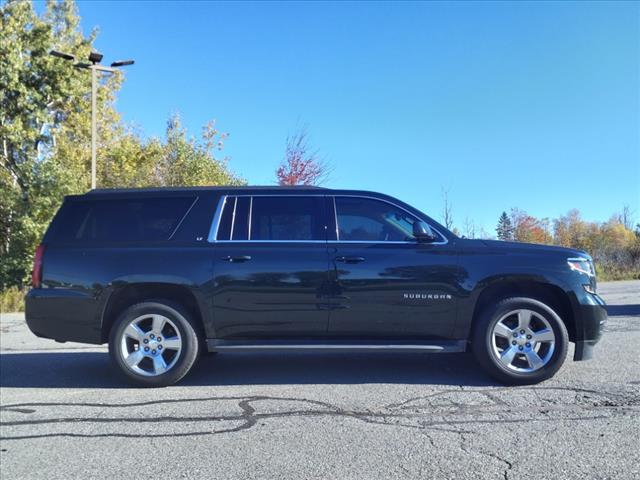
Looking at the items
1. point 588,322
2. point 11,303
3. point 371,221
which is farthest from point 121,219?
point 11,303

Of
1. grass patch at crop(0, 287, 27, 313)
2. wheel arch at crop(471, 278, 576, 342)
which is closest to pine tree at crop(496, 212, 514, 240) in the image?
wheel arch at crop(471, 278, 576, 342)

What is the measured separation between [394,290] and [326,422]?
59.7 inches

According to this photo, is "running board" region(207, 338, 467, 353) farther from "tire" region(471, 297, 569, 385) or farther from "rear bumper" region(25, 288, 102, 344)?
"rear bumper" region(25, 288, 102, 344)

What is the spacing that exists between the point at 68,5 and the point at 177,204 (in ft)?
84.1

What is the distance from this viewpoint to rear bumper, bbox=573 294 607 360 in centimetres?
516

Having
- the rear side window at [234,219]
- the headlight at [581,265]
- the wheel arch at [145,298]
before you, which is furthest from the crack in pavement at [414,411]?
the rear side window at [234,219]

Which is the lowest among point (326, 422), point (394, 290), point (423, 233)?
point (326, 422)

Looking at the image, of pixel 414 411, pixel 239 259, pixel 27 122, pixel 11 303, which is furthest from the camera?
pixel 27 122

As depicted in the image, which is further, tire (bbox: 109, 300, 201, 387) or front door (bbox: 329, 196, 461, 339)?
tire (bbox: 109, 300, 201, 387)

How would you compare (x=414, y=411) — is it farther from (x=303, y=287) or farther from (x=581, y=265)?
(x=581, y=265)

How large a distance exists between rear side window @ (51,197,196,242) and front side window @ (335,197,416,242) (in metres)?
1.60

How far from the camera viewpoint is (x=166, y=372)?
531 centimetres

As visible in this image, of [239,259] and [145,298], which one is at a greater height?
[239,259]

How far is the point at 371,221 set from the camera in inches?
216
